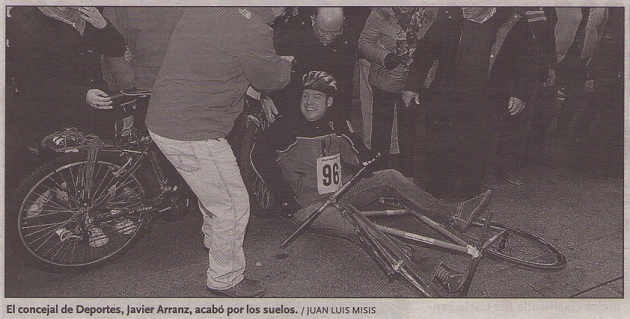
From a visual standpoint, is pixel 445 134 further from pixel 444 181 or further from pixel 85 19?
pixel 85 19

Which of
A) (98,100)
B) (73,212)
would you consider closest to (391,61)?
(98,100)

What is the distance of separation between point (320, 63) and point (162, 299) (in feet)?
4.86

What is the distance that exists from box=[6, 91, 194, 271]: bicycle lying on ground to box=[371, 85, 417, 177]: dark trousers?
3.76ft

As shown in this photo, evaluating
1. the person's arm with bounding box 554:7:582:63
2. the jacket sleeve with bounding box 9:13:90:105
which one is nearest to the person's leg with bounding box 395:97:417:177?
the person's arm with bounding box 554:7:582:63

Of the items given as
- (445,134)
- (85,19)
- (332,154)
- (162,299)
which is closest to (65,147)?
(85,19)

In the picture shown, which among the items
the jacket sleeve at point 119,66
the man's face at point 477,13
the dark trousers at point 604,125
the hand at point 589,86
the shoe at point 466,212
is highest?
the man's face at point 477,13

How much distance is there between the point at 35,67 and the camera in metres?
2.89

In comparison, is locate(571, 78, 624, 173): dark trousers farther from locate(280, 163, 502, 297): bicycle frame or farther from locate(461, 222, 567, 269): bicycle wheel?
locate(280, 163, 502, 297): bicycle frame

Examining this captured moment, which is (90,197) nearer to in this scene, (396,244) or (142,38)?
(142,38)

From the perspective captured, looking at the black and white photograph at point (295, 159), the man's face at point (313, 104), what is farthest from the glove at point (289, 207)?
the man's face at point (313, 104)

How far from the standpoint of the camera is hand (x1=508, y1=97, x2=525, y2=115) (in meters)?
3.41

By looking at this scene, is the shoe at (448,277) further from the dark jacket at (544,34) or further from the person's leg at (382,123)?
the dark jacket at (544,34)

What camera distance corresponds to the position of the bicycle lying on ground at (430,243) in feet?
8.98

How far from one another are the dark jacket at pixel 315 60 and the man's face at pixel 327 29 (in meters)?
0.02
